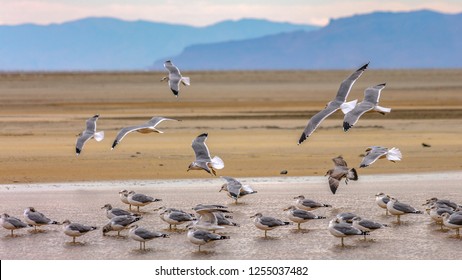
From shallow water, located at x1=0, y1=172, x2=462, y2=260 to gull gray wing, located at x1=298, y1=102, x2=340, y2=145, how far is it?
1350mm

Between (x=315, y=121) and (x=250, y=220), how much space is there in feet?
5.86

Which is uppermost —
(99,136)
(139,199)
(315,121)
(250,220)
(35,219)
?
(315,121)

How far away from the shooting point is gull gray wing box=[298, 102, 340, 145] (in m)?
13.5

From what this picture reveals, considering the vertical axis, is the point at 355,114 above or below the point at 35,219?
above

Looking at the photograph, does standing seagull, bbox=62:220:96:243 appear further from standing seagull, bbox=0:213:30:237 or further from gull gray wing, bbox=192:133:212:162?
gull gray wing, bbox=192:133:212:162

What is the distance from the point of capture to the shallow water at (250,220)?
12266 millimetres

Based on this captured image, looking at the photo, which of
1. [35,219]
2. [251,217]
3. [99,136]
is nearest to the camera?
[35,219]

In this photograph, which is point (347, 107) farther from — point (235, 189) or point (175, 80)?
point (175, 80)

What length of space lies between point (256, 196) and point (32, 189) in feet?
13.3

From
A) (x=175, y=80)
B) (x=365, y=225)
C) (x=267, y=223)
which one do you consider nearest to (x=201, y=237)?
(x=267, y=223)

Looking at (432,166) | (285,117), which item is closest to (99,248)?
(432,166)

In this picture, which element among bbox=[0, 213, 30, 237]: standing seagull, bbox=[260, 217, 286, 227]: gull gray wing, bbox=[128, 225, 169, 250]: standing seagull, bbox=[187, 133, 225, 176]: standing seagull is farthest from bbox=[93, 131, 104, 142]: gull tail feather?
bbox=[260, 217, 286, 227]: gull gray wing

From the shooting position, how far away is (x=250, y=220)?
14.3 m

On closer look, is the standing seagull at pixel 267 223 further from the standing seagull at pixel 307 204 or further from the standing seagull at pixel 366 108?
the standing seagull at pixel 366 108
